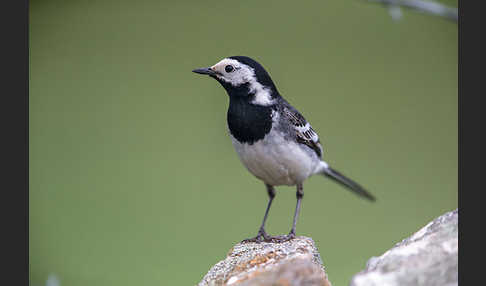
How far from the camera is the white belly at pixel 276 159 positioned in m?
2.49

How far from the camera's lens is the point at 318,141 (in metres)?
2.79

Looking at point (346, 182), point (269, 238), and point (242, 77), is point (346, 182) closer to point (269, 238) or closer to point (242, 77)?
point (269, 238)

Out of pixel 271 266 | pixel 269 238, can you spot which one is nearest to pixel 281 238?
pixel 269 238

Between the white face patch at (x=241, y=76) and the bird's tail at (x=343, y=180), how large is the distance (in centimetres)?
66

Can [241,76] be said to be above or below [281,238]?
above

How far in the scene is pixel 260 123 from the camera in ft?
8.09

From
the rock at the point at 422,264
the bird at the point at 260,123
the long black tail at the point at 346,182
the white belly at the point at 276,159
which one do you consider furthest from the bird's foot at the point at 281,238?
the rock at the point at 422,264

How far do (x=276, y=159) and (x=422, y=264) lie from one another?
1009 millimetres

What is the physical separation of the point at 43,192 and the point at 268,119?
8.61ft

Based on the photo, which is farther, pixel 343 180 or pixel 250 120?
pixel 343 180

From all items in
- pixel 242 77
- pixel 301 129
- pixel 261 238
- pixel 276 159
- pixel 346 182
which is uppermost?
pixel 242 77

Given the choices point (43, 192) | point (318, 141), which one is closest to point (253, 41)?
point (318, 141)

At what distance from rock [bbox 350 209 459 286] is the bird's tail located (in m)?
1.24

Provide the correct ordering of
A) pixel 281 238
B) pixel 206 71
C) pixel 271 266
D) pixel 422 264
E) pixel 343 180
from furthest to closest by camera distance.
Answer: pixel 343 180 → pixel 281 238 → pixel 206 71 → pixel 271 266 → pixel 422 264
